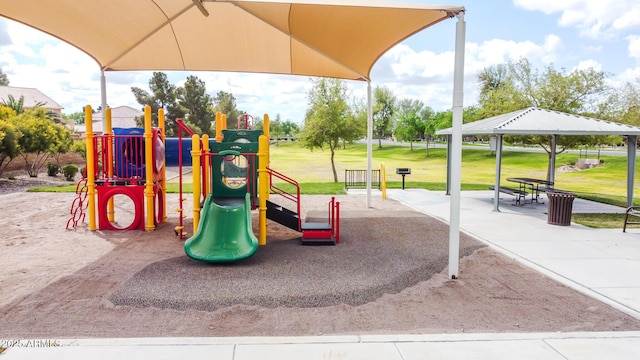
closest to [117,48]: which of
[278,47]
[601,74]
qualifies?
[278,47]

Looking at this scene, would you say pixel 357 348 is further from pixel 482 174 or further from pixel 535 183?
pixel 482 174

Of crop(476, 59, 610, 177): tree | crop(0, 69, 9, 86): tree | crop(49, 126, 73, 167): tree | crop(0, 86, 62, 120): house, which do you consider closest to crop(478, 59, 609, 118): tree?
crop(476, 59, 610, 177): tree

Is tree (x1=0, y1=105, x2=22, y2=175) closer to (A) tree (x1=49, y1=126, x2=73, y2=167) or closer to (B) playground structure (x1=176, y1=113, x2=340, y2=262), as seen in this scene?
(A) tree (x1=49, y1=126, x2=73, y2=167)

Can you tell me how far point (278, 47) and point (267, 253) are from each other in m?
6.88

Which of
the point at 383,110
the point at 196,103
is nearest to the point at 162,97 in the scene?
the point at 196,103

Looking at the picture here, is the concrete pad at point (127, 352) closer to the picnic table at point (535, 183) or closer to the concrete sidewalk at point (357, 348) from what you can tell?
the concrete sidewalk at point (357, 348)

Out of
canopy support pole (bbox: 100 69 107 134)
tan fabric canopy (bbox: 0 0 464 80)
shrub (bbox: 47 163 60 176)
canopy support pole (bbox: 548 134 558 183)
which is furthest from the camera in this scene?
shrub (bbox: 47 163 60 176)

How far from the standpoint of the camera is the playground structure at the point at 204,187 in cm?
822

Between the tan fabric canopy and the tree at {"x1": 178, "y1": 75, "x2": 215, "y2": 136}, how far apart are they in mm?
32842

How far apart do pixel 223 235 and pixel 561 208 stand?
8.90 m

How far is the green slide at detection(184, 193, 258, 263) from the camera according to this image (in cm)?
764

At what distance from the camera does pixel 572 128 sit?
13.2 metres

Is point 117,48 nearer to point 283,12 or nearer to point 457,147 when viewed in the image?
point 283,12

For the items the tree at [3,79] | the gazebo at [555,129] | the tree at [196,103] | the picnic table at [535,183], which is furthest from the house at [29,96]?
the gazebo at [555,129]
